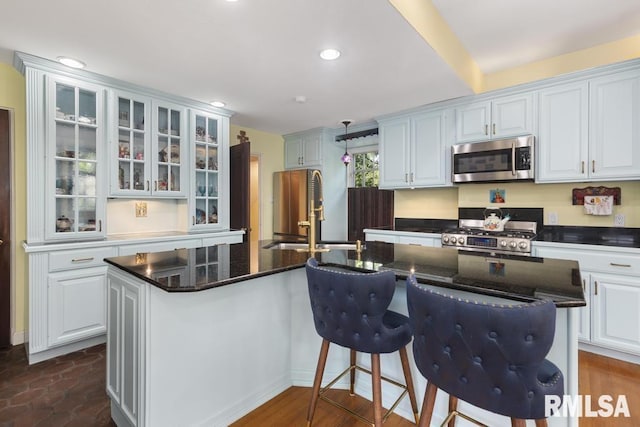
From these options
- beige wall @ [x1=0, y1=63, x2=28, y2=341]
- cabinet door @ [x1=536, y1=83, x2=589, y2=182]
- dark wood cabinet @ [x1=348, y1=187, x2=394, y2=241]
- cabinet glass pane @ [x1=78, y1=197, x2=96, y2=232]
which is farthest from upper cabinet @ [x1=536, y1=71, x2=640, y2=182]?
beige wall @ [x1=0, y1=63, x2=28, y2=341]

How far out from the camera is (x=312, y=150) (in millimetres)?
4766

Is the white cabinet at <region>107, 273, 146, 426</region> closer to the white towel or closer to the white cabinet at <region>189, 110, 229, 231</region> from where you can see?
the white cabinet at <region>189, 110, 229, 231</region>

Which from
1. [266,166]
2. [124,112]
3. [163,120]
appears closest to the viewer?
[124,112]

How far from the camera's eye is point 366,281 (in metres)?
1.33

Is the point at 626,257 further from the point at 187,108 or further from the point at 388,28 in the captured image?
the point at 187,108

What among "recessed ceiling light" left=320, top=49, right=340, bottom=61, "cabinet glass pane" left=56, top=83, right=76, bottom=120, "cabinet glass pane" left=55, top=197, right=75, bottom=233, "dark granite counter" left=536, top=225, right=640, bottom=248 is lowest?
"dark granite counter" left=536, top=225, right=640, bottom=248

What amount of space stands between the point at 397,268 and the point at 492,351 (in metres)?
0.69

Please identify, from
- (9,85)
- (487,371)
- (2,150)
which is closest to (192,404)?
(487,371)

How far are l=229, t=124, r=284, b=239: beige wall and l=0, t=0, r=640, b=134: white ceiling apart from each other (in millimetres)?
1392

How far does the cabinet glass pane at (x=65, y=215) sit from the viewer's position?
2.63 metres

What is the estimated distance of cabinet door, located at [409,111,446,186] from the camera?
11.8 ft

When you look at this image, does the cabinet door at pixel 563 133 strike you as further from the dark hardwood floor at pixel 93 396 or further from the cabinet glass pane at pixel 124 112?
the cabinet glass pane at pixel 124 112

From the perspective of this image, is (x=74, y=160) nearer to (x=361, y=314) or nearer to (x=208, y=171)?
(x=208, y=171)

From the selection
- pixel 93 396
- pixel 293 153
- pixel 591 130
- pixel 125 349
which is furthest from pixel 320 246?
pixel 293 153
